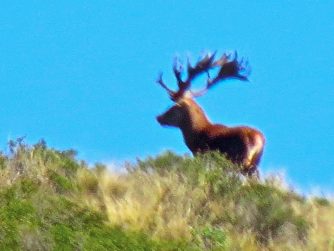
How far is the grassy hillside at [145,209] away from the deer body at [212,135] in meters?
2.86

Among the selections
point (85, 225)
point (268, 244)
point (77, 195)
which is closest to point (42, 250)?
Answer: point (85, 225)

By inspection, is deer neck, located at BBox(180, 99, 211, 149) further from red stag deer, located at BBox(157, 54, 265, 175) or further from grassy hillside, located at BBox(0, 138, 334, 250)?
grassy hillside, located at BBox(0, 138, 334, 250)

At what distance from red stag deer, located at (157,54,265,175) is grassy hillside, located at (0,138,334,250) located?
311 cm

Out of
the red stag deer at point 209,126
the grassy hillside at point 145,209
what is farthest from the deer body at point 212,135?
the grassy hillside at point 145,209

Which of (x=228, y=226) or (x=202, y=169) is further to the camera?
(x=202, y=169)

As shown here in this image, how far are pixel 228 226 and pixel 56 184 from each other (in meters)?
1.64

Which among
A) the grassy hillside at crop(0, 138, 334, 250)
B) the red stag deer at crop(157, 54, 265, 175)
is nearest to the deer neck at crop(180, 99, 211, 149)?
the red stag deer at crop(157, 54, 265, 175)

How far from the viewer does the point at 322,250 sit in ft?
33.8

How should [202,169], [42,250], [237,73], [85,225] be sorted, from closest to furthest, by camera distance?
[42,250], [85,225], [202,169], [237,73]

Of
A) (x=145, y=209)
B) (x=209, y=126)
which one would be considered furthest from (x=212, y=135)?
(x=145, y=209)

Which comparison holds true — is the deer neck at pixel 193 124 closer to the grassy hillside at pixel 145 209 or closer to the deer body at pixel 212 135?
the deer body at pixel 212 135

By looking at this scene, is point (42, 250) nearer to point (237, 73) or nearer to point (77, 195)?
point (77, 195)

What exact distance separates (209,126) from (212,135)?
1.16 feet

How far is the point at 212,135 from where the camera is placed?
1617 cm
